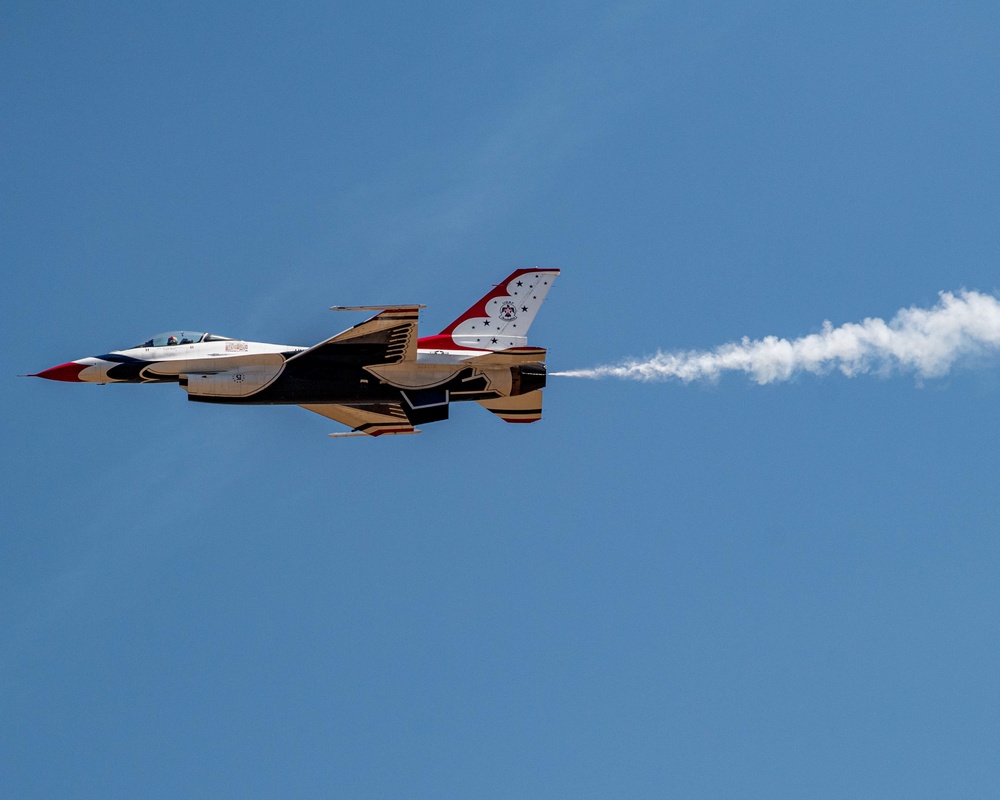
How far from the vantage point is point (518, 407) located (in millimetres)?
40656

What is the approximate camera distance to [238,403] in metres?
38.3

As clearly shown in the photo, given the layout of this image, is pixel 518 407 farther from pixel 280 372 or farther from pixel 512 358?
pixel 280 372

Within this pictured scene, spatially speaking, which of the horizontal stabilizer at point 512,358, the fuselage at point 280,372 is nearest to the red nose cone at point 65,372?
the fuselage at point 280,372

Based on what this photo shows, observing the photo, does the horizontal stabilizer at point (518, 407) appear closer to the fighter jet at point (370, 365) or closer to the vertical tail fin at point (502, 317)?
the fighter jet at point (370, 365)

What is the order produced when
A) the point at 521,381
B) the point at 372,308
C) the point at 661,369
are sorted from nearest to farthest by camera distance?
1. the point at 372,308
2. the point at 521,381
3. the point at 661,369

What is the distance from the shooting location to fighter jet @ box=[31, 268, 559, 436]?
37812mm

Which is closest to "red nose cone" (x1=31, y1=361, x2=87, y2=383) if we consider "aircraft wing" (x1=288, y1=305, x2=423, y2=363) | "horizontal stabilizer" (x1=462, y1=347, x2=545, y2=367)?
"aircraft wing" (x1=288, y1=305, x2=423, y2=363)

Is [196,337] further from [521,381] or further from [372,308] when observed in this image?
[521,381]

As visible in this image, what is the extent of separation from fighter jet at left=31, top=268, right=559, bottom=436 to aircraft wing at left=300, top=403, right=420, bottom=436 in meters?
0.14

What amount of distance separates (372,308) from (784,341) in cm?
1299

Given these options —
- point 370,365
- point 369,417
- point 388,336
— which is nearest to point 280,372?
point 370,365

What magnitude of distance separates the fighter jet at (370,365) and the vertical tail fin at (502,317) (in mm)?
28

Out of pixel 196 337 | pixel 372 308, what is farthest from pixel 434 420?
pixel 196 337

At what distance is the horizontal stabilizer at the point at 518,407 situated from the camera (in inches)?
1596
